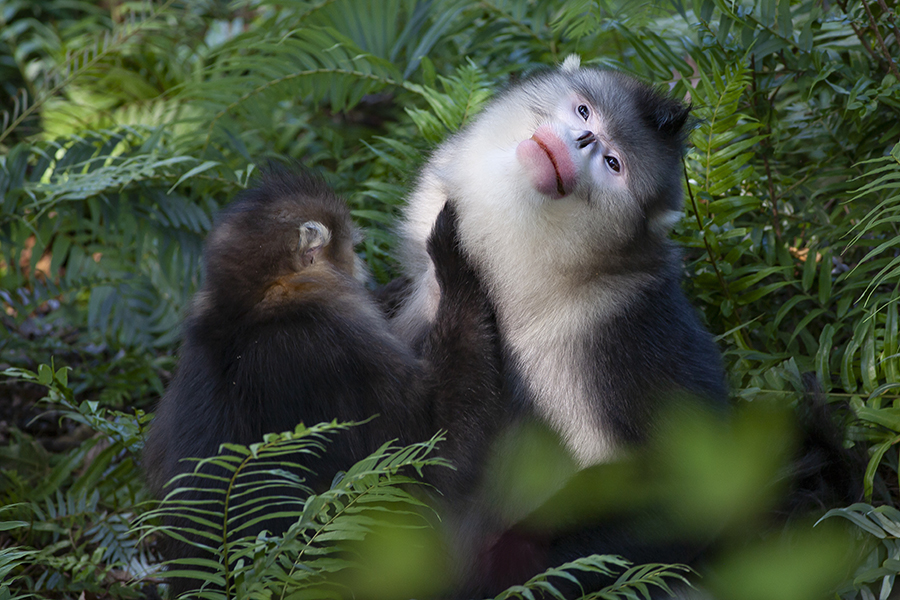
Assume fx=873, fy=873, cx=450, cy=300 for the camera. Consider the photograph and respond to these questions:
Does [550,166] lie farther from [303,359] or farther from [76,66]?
[76,66]

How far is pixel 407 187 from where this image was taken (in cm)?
344

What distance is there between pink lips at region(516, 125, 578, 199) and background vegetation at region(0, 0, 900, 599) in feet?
2.81

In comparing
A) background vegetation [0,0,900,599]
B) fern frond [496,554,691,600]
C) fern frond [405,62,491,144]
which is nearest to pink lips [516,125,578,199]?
background vegetation [0,0,900,599]

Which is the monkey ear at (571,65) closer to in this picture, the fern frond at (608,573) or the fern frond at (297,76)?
the fern frond at (297,76)

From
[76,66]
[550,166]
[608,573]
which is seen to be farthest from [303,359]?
[76,66]

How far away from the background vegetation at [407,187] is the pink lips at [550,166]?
86cm

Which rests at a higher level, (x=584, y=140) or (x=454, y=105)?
(x=584, y=140)

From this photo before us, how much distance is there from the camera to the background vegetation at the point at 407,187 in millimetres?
3029

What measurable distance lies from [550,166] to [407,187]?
1.01 metres

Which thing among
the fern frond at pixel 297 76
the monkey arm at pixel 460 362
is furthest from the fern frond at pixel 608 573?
the fern frond at pixel 297 76

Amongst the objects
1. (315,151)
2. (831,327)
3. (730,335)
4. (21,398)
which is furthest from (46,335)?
(831,327)

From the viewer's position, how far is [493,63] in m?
4.74

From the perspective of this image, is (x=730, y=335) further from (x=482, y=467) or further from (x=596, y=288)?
(x=482, y=467)

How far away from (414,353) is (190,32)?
4880mm
